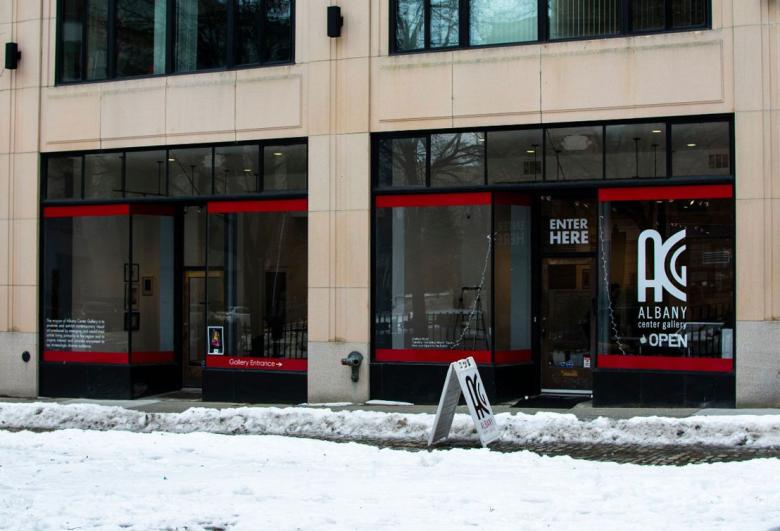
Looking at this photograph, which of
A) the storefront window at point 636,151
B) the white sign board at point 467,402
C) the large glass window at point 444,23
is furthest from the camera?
the large glass window at point 444,23

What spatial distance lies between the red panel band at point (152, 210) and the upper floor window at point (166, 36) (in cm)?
240

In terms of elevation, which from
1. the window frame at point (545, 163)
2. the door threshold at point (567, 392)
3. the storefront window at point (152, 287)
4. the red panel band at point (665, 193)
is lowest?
the door threshold at point (567, 392)

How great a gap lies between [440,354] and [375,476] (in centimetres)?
579

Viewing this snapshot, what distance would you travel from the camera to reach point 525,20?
15.0 m

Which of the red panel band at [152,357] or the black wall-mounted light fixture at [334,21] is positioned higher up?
the black wall-mounted light fixture at [334,21]

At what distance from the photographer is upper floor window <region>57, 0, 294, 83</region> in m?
16.4

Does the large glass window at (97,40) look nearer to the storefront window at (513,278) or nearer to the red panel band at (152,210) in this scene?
the red panel band at (152,210)

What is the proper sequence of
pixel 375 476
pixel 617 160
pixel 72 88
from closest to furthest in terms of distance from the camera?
pixel 375 476
pixel 617 160
pixel 72 88

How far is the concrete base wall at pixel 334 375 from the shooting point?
15.5 metres

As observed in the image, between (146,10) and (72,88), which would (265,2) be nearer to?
(146,10)

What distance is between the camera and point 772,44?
13609mm

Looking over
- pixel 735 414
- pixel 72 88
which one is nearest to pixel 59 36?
pixel 72 88

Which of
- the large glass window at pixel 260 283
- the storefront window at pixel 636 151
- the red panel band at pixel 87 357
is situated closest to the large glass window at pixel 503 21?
the storefront window at pixel 636 151

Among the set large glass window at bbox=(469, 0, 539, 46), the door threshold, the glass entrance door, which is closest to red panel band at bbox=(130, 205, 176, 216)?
large glass window at bbox=(469, 0, 539, 46)
